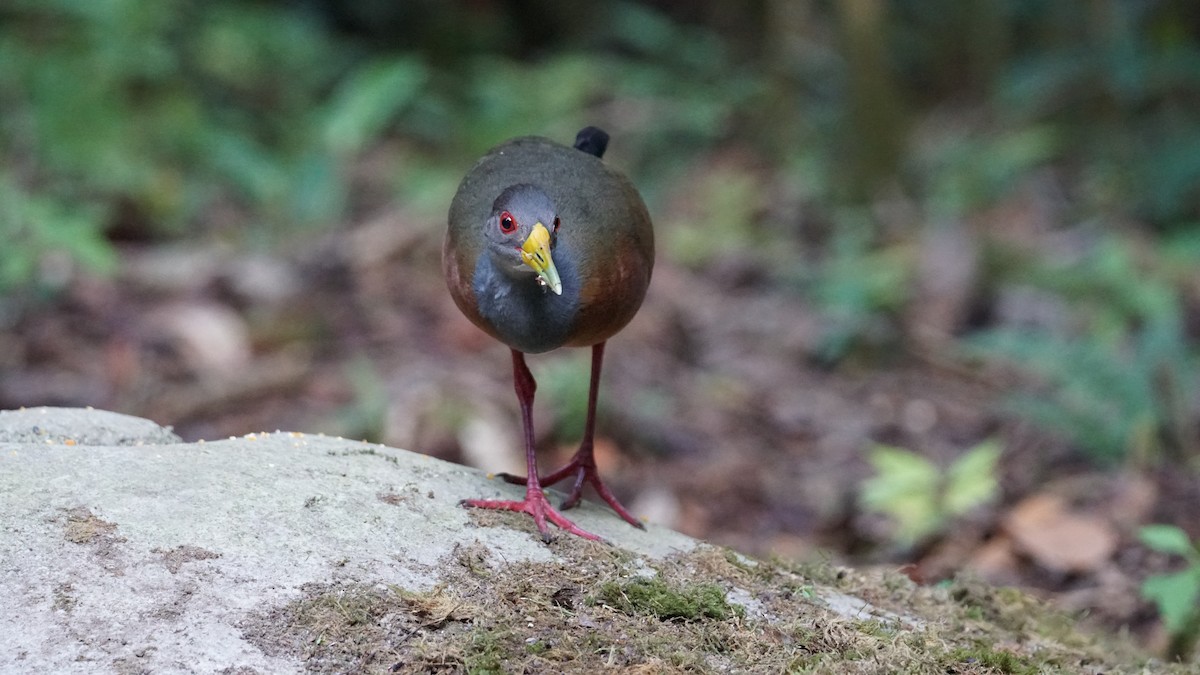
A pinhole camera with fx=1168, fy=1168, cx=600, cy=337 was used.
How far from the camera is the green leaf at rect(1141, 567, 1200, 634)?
3.85 metres

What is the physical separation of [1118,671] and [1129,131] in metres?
9.51

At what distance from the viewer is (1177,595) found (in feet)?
12.7

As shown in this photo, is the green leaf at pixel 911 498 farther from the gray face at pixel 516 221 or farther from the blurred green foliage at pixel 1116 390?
the gray face at pixel 516 221

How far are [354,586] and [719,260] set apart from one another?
780 cm

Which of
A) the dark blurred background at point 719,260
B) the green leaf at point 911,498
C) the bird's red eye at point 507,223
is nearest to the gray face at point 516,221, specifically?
the bird's red eye at point 507,223

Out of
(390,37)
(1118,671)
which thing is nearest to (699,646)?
(1118,671)

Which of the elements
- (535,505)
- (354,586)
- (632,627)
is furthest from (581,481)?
(354,586)

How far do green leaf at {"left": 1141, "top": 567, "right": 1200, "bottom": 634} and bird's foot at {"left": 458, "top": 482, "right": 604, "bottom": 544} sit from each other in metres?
1.98

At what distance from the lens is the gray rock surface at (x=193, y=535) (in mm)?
2465

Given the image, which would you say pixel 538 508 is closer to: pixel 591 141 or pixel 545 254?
pixel 545 254

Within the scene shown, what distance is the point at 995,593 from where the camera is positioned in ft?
12.4

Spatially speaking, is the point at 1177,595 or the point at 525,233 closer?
the point at 525,233

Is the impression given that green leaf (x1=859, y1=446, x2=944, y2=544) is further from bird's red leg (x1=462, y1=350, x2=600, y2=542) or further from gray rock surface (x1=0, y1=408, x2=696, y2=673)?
bird's red leg (x1=462, y1=350, x2=600, y2=542)

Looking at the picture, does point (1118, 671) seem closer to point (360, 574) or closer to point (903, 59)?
point (360, 574)
